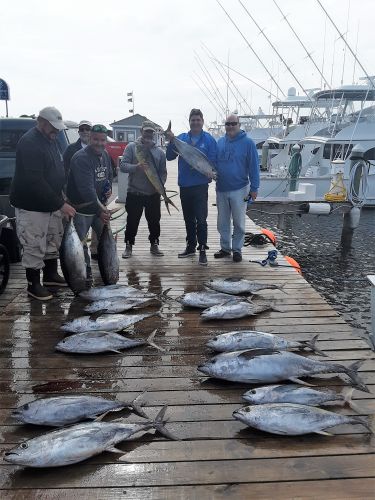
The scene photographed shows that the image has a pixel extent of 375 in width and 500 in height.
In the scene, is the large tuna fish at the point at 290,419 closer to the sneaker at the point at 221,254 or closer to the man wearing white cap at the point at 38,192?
the man wearing white cap at the point at 38,192

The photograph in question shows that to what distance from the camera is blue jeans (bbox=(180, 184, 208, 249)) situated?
5.81 meters

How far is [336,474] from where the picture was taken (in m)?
2.12

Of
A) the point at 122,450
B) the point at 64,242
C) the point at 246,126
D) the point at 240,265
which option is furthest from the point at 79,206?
the point at 246,126

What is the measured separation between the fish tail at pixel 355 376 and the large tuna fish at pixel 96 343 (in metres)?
1.39

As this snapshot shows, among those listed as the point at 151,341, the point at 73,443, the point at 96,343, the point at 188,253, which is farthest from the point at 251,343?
the point at 188,253

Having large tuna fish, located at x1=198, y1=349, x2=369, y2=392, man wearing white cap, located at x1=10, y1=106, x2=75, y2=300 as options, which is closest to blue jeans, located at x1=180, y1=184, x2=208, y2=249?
man wearing white cap, located at x1=10, y1=106, x2=75, y2=300

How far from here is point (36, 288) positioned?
4598mm

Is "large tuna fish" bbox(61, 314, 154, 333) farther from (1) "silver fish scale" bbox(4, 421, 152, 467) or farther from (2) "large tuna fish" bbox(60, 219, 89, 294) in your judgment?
(1) "silver fish scale" bbox(4, 421, 152, 467)

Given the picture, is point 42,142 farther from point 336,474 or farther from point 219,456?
point 336,474

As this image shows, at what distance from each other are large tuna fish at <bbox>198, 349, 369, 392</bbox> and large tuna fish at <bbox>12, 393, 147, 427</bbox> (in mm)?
641

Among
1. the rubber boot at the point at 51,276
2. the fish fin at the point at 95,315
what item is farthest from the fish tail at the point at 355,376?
the rubber boot at the point at 51,276

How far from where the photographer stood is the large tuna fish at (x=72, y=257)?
4.35m

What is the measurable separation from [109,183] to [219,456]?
144 inches

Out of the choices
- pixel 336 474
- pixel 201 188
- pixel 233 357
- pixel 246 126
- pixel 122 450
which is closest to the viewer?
pixel 336 474
